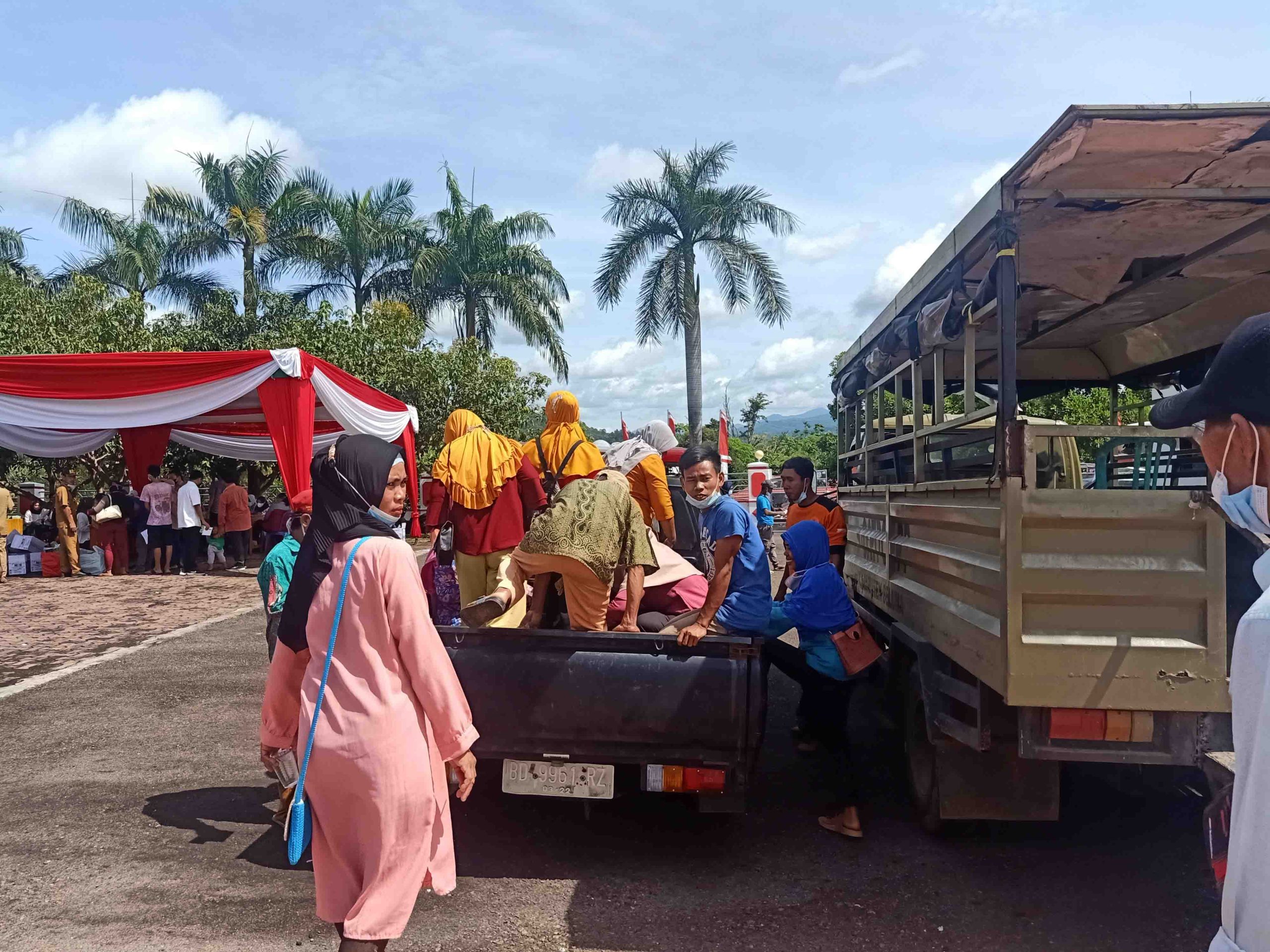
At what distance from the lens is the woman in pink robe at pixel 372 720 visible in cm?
267

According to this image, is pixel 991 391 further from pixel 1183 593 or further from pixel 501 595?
pixel 501 595

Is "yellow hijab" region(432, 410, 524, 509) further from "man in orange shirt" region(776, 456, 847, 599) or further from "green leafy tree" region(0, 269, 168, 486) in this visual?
"green leafy tree" region(0, 269, 168, 486)

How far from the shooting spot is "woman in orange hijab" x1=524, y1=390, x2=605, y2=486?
17.0 ft

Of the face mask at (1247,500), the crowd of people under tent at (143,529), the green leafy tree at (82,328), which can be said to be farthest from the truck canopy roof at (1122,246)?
the green leafy tree at (82,328)

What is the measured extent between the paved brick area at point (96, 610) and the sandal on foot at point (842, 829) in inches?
278

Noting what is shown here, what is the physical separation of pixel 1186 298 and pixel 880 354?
1.79m

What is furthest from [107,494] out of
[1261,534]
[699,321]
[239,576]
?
[1261,534]

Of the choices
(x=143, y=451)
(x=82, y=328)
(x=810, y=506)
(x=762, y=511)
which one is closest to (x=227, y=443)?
(x=143, y=451)

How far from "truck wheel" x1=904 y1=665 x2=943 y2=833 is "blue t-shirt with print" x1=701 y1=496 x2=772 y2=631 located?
795 mm

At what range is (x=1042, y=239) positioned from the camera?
4.70m

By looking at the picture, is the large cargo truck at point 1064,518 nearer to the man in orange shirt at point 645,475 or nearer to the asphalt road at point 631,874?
the asphalt road at point 631,874

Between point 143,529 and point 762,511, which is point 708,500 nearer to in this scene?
point 762,511

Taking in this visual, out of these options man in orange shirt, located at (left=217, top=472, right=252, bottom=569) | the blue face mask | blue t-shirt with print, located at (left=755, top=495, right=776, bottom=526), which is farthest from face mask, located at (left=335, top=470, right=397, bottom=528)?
man in orange shirt, located at (left=217, top=472, right=252, bottom=569)

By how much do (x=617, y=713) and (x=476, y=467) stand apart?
1820 millimetres
